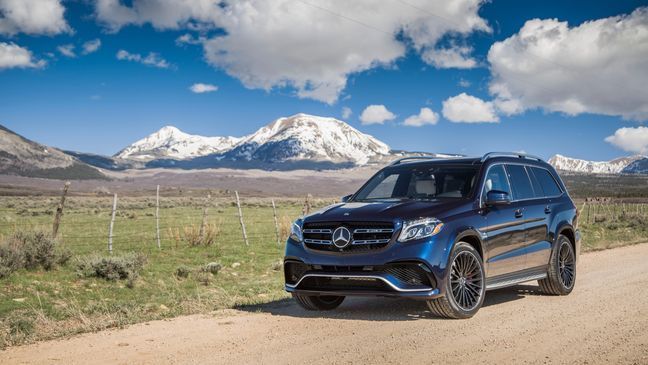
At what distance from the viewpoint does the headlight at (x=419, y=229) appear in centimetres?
708

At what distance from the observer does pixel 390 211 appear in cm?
737

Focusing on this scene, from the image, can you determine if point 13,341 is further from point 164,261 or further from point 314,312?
point 164,261

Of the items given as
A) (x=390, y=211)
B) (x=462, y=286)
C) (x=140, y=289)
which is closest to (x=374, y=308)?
(x=462, y=286)

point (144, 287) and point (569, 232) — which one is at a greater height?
point (569, 232)

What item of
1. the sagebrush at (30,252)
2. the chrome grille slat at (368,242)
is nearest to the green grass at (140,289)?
the sagebrush at (30,252)

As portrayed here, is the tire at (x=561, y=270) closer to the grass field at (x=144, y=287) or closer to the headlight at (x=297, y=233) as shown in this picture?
the headlight at (x=297, y=233)

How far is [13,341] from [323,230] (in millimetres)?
3486

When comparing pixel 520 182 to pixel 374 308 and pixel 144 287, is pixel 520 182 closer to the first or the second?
pixel 374 308

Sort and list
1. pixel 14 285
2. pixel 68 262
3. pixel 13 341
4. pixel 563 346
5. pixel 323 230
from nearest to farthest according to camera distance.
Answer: pixel 563 346, pixel 13 341, pixel 323 230, pixel 14 285, pixel 68 262

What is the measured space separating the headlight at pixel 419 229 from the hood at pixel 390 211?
2.9 inches

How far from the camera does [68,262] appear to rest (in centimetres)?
1669

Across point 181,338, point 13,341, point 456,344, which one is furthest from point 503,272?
point 13,341

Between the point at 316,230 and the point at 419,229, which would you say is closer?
the point at 419,229

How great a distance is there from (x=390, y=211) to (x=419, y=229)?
0.42 metres
